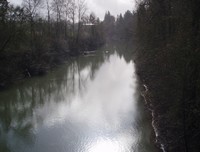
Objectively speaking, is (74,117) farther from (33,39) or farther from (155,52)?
(33,39)

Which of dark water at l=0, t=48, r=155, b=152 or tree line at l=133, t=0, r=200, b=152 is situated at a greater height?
tree line at l=133, t=0, r=200, b=152

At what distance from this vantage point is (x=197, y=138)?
7.85 meters

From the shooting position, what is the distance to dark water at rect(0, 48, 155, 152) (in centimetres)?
1103

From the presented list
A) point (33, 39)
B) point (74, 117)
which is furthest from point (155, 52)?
point (33, 39)

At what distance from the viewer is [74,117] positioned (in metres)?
14.0

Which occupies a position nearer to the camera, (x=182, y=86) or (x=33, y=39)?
(x=182, y=86)

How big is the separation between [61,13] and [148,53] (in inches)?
1135

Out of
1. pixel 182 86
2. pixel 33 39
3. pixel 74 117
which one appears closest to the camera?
pixel 182 86

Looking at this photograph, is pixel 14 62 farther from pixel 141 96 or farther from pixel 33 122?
pixel 141 96

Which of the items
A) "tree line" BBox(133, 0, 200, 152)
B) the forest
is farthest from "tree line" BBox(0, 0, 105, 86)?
"tree line" BBox(133, 0, 200, 152)

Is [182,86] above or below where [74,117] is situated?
above

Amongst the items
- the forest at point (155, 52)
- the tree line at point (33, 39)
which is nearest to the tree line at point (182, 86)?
the forest at point (155, 52)

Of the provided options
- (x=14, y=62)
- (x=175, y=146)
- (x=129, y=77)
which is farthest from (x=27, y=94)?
(x=175, y=146)

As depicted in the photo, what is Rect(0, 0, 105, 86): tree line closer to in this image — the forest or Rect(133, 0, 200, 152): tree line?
the forest
